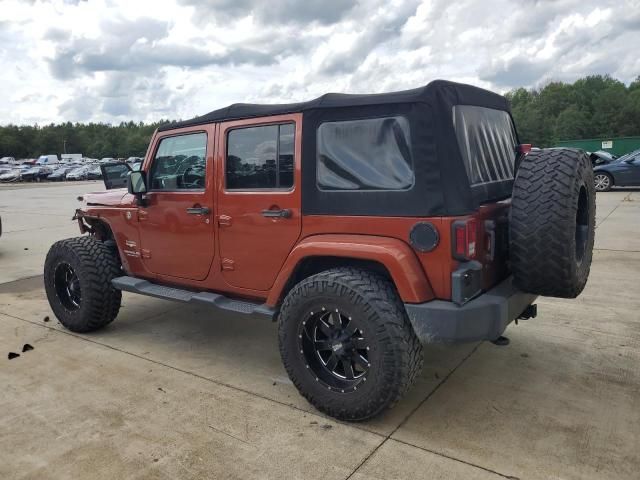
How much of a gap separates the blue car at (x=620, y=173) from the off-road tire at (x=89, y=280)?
15216 mm

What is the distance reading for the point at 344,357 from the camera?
309cm

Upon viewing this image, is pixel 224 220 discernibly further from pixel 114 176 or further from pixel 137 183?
pixel 114 176

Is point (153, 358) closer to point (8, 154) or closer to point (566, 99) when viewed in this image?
point (566, 99)

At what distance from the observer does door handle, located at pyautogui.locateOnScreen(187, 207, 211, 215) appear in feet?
12.5

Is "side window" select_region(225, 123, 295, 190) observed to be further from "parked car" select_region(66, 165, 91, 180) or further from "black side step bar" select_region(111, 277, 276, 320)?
"parked car" select_region(66, 165, 91, 180)

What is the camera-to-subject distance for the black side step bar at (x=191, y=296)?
3.58 meters

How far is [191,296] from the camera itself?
3998 mm

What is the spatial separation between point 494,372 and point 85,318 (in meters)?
3.39

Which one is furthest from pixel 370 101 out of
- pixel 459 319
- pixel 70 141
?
pixel 70 141

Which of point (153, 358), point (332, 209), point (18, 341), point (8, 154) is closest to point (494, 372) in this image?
point (332, 209)

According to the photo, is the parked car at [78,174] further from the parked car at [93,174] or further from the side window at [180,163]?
the side window at [180,163]

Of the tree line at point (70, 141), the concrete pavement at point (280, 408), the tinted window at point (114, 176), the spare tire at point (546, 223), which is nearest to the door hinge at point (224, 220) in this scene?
the concrete pavement at point (280, 408)

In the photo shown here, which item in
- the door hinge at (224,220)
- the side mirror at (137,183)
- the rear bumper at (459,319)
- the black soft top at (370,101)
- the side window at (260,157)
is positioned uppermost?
the black soft top at (370,101)

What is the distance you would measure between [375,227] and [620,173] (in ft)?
51.6
